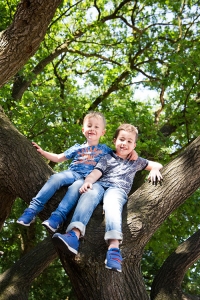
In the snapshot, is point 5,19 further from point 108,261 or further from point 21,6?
point 108,261

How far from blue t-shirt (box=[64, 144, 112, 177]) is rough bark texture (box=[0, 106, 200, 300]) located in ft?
1.03

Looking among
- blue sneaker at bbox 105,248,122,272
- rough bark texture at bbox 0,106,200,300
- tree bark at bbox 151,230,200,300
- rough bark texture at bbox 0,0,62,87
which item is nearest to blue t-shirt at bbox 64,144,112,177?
rough bark texture at bbox 0,106,200,300

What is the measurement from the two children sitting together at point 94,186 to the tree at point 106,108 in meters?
0.22

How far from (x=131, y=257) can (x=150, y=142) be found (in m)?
4.87

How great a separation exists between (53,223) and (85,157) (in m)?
0.94

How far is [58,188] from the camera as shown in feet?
12.6

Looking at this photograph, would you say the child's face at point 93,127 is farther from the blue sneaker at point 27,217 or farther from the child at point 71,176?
the blue sneaker at point 27,217

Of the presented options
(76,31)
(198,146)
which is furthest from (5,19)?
(198,146)

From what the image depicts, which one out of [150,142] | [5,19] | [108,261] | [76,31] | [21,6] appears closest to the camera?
[108,261]

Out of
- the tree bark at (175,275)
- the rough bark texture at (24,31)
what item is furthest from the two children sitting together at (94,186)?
the tree bark at (175,275)

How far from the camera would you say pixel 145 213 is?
381 cm

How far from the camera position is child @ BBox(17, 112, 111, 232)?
3518 millimetres

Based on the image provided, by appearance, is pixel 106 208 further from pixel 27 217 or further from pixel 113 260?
pixel 27 217

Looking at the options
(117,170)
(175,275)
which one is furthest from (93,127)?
(175,275)
